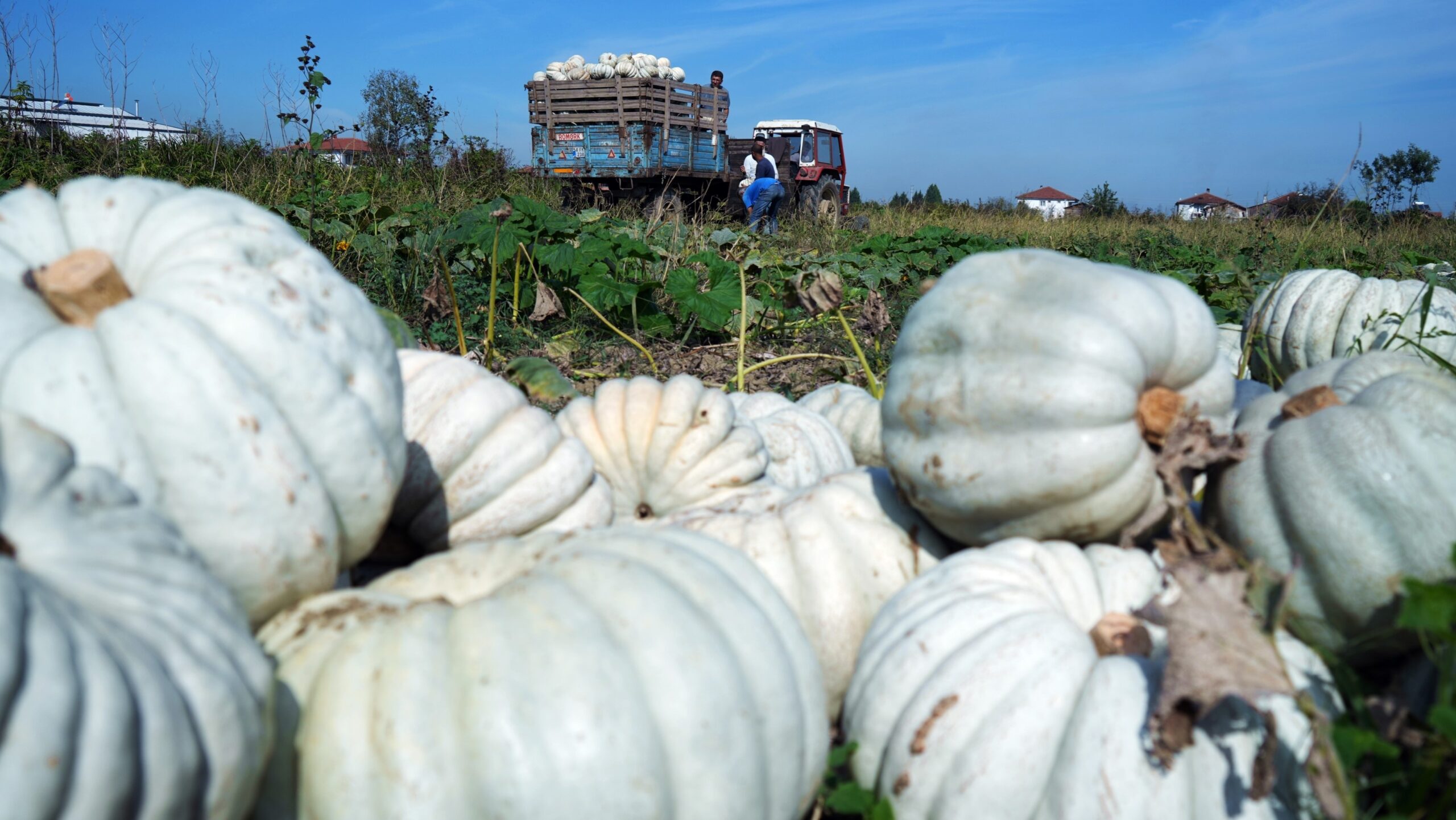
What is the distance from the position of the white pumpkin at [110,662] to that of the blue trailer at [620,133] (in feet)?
46.2

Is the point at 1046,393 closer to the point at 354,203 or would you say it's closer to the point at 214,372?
the point at 214,372

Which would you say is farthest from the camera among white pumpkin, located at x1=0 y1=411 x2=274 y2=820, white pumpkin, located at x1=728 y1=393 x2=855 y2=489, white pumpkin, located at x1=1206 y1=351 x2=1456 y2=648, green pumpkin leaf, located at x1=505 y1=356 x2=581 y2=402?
green pumpkin leaf, located at x1=505 y1=356 x2=581 y2=402

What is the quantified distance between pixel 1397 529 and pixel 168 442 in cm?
200

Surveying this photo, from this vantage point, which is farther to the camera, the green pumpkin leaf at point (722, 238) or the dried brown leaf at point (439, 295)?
the green pumpkin leaf at point (722, 238)

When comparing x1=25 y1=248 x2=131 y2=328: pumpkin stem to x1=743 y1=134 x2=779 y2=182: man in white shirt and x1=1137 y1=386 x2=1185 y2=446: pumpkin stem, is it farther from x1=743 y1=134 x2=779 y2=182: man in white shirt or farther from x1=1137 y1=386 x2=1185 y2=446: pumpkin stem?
x1=743 y1=134 x2=779 y2=182: man in white shirt

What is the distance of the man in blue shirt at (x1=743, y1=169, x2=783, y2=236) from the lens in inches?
497

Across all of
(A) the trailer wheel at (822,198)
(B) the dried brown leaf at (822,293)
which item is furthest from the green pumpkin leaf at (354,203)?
(A) the trailer wheel at (822,198)

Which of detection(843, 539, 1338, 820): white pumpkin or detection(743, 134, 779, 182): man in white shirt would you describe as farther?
detection(743, 134, 779, 182): man in white shirt

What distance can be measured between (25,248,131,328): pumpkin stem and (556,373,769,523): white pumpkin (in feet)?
4.41

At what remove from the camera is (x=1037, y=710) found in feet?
5.23

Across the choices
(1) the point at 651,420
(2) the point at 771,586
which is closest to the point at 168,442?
(2) the point at 771,586

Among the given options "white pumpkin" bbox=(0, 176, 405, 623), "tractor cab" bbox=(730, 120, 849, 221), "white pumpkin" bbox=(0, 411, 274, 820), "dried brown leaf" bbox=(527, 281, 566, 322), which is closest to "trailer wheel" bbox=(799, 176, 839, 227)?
"tractor cab" bbox=(730, 120, 849, 221)

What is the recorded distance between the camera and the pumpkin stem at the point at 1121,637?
170cm

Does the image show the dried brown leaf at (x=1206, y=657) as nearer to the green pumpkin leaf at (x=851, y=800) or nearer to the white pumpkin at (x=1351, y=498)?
the white pumpkin at (x=1351, y=498)
